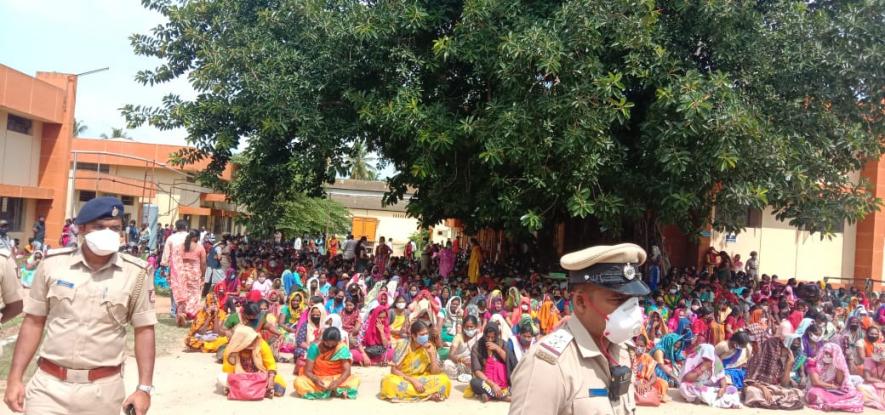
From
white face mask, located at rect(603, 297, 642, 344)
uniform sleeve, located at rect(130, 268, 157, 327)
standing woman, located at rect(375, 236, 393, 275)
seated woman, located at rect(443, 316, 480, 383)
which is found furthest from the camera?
standing woman, located at rect(375, 236, 393, 275)

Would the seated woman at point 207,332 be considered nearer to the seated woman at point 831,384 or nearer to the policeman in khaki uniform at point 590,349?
the seated woman at point 831,384

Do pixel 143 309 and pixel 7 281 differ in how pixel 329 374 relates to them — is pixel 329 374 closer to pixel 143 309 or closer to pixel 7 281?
pixel 7 281

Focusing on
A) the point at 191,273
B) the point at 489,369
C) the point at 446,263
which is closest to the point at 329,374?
the point at 489,369

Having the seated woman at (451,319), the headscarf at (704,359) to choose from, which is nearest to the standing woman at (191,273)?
the seated woman at (451,319)

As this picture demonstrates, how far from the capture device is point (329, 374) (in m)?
7.55

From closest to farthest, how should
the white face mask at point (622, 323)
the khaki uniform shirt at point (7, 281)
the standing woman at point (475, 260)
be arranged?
the white face mask at point (622, 323), the khaki uniform shirt at point (7, 281), the standing woman at point (475, 260)

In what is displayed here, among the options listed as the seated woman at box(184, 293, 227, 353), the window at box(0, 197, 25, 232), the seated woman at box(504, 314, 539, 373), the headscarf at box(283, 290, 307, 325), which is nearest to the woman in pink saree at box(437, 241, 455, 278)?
the headscarf at box(283, 290, 307, 325)

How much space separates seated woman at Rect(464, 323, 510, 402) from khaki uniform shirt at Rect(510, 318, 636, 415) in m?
5.61

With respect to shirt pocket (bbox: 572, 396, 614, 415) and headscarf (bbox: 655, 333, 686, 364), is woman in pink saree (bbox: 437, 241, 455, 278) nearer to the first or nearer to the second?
headscarf (bbox: 655, 333, 686, 364)

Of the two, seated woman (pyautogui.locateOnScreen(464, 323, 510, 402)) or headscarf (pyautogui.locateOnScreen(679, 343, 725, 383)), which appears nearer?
seated woman (pyautogui.locateOnScreen(464, 323, 510, 402))

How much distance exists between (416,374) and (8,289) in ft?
15.8

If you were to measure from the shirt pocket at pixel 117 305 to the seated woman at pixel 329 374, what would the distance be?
4.33 m

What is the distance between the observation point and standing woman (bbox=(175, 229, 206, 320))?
1051 centimetres

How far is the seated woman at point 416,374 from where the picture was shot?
25.0 ft
